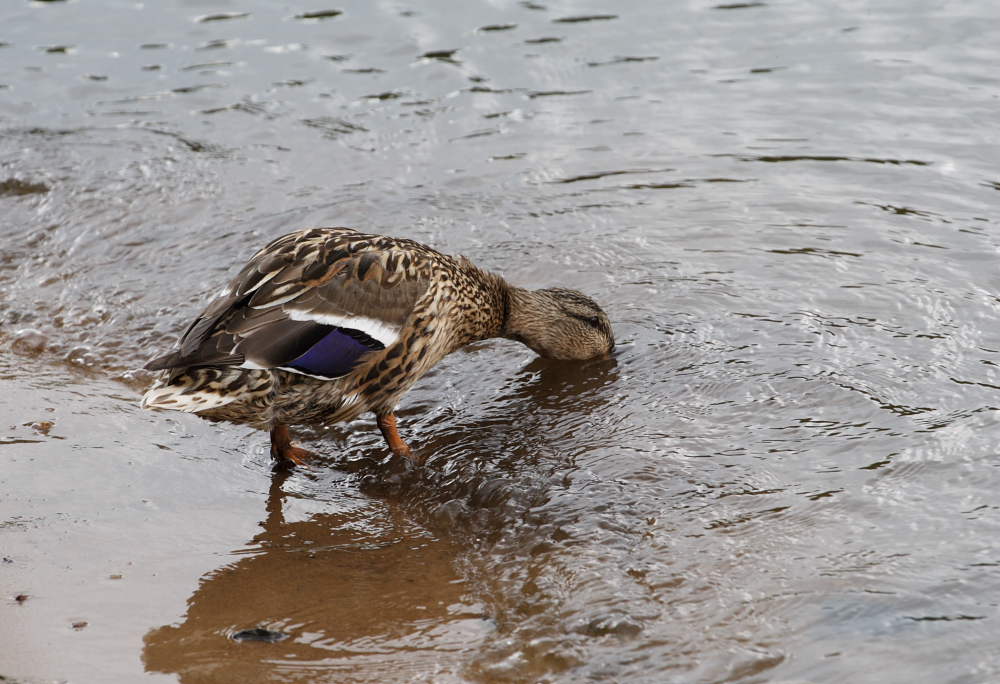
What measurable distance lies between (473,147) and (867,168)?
10.1ft

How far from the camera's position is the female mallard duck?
199 inches

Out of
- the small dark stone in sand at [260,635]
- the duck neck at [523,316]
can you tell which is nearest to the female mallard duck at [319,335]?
the duck neck at [523,316]

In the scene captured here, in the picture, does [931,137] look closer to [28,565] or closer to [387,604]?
[387,604]

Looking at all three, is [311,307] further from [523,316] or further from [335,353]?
[523,316]

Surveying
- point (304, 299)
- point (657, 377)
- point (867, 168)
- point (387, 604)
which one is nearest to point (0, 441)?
point (304, 299)

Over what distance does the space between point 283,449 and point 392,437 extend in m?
0.55

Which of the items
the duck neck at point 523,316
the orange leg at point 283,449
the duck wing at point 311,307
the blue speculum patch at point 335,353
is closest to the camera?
the duck wing at point 311,307

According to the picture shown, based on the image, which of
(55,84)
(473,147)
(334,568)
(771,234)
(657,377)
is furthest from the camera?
(55,84)

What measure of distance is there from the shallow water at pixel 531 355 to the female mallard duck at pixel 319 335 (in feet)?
1.34

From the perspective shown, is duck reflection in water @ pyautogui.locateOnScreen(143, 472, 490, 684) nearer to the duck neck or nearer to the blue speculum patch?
the blue speculum patch

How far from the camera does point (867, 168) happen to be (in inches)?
334

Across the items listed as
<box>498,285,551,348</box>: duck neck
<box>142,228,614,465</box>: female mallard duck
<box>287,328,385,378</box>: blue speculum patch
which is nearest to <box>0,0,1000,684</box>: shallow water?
<box>498,285,551,348</box>: duck neck

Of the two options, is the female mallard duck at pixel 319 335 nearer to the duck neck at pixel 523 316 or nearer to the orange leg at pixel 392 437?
the orange leg at pixel 392 437

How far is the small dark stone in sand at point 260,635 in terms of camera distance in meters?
4.14
